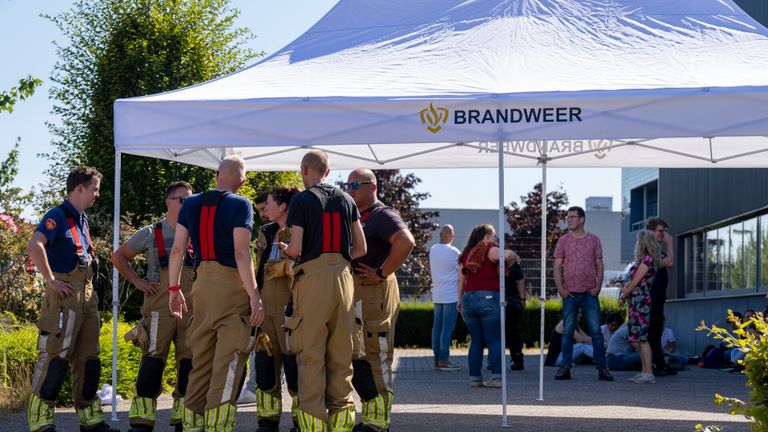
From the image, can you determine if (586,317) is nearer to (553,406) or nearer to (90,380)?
(553,406)

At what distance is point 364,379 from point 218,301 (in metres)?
1.23

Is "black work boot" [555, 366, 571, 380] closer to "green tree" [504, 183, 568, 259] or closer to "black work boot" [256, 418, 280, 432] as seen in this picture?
"black work boot" [256, 418, 280, 432]

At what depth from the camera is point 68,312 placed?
26.6 ft

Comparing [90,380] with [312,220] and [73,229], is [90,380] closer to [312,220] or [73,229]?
[73,229]

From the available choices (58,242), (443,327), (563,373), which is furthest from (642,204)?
(58,242)

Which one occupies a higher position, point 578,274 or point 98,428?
point 578,274

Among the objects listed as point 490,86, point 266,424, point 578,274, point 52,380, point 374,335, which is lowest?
point 266,424

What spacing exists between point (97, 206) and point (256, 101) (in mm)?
9681

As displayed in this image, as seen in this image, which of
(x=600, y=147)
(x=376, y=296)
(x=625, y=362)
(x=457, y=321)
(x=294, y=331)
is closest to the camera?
(x=294, y=331)

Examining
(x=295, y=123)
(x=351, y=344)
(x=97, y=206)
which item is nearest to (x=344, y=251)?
(x=351, y=344)

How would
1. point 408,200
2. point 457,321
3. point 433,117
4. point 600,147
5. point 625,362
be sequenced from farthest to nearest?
point 408,200, point 457,321, point 625,362, point 600,147, point 433,117

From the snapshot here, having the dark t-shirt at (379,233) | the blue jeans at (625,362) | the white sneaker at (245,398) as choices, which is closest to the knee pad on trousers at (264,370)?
the dark t-shirt at (379,233)

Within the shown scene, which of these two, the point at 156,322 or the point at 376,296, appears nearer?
the point at 376,296

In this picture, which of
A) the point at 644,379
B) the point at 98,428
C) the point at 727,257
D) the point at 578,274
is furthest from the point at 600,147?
the point at 727,257
